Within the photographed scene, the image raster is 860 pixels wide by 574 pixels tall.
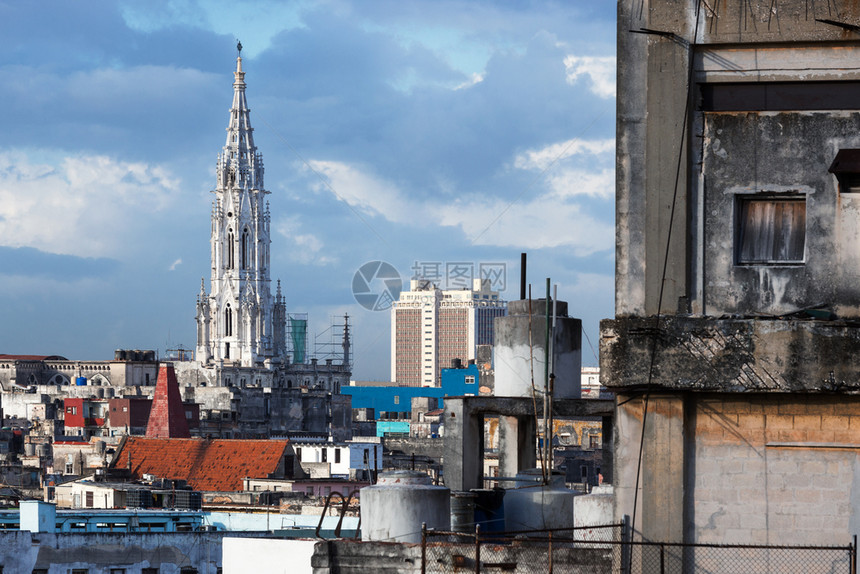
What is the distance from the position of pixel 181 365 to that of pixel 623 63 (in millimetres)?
155953

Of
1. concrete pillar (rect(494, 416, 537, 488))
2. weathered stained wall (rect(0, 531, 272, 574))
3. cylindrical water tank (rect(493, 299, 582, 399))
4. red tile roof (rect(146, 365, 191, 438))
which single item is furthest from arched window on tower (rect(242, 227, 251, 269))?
cylindrical water tank (rect(493, 299, 582, 399))

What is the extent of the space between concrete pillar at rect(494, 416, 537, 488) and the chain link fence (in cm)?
625

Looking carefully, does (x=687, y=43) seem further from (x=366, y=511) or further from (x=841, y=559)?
(x=366, y=511)

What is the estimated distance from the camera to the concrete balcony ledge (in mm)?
10445

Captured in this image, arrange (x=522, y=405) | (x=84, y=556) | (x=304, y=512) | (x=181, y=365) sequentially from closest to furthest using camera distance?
1. (x=522, y=405)
2. (x=84, y=556)
3. (x=304, y=512)
4. (x=181, y=365)

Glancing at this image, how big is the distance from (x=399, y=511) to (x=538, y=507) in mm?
2616

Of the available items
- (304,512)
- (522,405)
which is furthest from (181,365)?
(522,405)

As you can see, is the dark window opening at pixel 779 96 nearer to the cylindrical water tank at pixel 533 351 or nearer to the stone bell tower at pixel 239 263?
the cylindrical water tank at pixel 533 351

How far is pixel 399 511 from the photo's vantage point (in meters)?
13.1

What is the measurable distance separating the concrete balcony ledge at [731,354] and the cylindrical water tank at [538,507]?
434 centimetres

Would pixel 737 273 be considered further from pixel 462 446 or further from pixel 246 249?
pixel 246 249

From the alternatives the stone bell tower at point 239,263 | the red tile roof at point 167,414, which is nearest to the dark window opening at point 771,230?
the red tile roof at point 167,414

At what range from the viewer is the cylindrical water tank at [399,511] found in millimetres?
13031

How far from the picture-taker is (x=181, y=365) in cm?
16412
